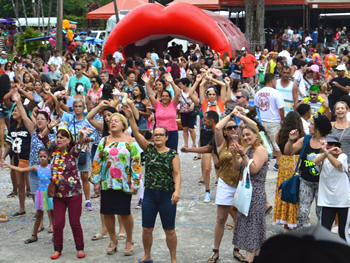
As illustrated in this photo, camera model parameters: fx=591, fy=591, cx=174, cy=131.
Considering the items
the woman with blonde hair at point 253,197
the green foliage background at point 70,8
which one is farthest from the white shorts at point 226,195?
the green foliage background at point 70,8

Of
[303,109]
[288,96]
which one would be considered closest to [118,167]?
[303,109]

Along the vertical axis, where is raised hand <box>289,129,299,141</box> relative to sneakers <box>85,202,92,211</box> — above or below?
above

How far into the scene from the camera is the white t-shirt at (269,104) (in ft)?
32.9

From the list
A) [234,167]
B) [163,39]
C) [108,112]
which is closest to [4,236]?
[108,112]

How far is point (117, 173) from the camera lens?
636 cm

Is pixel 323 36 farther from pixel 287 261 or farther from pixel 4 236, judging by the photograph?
pixel 287 261

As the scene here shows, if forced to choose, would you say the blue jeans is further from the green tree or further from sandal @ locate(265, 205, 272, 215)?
the green tree

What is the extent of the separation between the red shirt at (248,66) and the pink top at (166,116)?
415 inches

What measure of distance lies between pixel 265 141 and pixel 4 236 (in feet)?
11.7

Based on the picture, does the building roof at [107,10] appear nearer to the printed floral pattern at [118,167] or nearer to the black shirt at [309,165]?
the printed floral pattern at [118,167]

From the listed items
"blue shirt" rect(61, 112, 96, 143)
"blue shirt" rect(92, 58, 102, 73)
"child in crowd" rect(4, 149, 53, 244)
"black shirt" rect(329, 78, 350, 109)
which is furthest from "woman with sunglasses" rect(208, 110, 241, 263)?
"blue shirt" rect(92, 58, 102, 73)

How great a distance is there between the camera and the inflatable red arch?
22.7 metres

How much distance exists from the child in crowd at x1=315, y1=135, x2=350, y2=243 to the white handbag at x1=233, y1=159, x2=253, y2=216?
2.33 feet

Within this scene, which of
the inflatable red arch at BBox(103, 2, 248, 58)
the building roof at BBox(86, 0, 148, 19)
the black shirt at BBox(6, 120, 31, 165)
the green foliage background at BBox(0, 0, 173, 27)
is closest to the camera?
the black shirt at BBox(6, 120, 31, 165)
